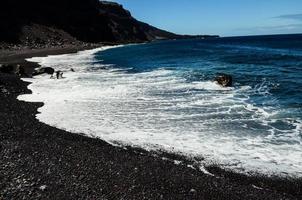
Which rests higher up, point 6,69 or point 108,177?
point 6,69

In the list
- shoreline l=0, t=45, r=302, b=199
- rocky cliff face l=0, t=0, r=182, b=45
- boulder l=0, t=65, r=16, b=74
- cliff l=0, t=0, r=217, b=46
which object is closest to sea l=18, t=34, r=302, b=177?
shoreline l=0, t=45, r=302, b=199

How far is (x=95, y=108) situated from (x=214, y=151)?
36.9ft

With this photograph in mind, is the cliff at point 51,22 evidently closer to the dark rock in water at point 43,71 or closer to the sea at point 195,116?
the dark rock in water at point 43,71

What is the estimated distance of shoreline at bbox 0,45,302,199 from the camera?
12.6m

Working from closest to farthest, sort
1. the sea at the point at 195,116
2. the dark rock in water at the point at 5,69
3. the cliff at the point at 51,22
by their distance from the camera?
the sea at the point at 195,116 → the dark rock in water at the point at 5,69 → the cliff at the point at 51,22

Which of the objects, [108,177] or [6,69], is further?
[6,69]

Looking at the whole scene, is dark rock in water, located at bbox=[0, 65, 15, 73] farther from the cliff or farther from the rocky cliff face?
the rocky cliff face

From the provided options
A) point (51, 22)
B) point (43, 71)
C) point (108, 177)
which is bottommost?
point (43, 71)

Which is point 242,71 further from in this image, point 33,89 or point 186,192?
point 186,192

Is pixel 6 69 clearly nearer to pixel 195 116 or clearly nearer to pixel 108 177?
pixel 195 116

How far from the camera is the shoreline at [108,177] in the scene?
12.6m

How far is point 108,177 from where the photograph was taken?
13.7 metres

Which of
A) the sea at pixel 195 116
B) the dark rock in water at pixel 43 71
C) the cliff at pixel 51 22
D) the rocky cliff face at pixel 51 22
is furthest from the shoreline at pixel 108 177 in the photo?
the rocky cliff face at pixel 51 22

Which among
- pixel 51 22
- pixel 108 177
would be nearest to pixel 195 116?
pixel 108 177
